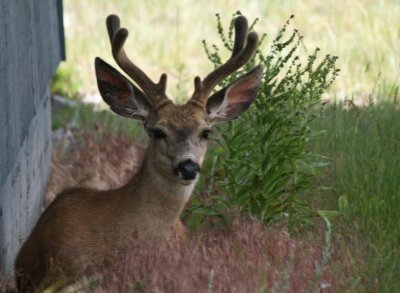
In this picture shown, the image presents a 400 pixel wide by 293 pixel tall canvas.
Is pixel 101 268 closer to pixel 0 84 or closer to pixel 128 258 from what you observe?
pixel 128 258

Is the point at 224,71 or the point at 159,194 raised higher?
the point at 224,71

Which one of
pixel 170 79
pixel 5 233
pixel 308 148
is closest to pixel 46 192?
pixel 308 148

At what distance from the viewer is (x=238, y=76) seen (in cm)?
671

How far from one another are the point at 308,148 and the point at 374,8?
6276 millimetres

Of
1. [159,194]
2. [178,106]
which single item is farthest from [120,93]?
[159,194]

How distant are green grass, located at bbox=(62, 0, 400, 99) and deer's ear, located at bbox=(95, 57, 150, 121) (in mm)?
4658

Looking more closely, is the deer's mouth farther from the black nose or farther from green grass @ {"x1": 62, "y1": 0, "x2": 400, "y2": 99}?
green grass @ {"x1": 62, "y1": 0, "x2": 400, "y2": 99}

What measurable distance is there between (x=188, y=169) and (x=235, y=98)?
2.58ft

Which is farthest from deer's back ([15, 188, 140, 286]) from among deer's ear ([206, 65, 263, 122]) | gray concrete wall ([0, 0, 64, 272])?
deer's ear ([206, 65, 263, 122])

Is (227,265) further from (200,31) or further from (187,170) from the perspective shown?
(200,31)

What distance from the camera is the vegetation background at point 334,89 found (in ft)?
18.1

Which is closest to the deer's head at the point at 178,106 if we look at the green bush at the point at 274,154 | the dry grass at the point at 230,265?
the green bush at the point at 274,154

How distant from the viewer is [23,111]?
6.32 m

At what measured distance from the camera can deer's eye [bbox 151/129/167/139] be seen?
6023 mm
